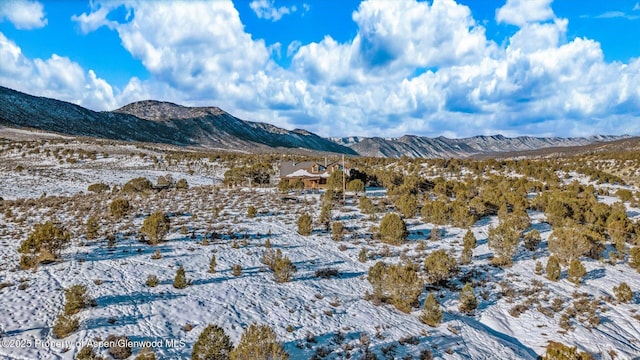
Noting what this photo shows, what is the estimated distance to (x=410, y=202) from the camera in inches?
1129

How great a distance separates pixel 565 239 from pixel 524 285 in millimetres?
5680

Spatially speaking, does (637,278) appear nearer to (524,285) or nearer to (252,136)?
(524,285)

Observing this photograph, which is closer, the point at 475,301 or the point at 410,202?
the point at 475,301

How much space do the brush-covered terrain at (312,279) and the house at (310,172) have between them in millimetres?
10559

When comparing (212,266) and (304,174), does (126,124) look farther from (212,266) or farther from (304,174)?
(212,266)

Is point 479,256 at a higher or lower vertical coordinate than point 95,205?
lower

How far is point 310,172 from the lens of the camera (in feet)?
146

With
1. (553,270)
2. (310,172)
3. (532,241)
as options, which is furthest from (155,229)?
(310,172)

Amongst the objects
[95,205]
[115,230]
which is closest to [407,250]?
[115,230]

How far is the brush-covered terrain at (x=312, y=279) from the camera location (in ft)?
38.4

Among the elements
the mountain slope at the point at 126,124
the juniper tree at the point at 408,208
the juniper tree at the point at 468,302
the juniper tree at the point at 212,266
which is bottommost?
the juniper tree at the point at 468,302

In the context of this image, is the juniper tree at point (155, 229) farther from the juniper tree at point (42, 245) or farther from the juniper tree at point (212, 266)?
the juniper tree at point (212, 266)

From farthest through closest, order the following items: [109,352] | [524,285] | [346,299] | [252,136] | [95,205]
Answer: [252,136]
[95,205]
[524,285]
[346,299]
[109,352]

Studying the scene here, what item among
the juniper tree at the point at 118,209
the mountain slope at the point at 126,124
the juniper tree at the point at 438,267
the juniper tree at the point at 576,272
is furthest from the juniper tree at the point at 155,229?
the mountain slope at the point at 126,124
